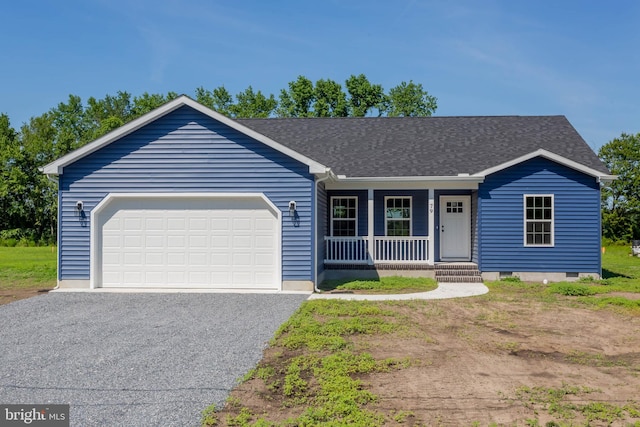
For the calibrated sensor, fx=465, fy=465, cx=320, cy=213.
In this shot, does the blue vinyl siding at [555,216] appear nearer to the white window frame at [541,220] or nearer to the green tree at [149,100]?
the white window frame at [541,220]

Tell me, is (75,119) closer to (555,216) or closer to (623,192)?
(555,216)

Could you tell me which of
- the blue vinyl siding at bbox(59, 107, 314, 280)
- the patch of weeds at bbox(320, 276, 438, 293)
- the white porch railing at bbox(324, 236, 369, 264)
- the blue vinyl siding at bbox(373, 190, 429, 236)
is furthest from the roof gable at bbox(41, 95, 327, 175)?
the blue vinyl siding at bbox(373, 190, 429, 236)

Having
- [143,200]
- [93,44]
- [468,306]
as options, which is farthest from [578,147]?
[93,44]

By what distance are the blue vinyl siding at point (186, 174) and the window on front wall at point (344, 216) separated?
3.48 m

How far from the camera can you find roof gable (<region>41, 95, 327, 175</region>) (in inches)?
449

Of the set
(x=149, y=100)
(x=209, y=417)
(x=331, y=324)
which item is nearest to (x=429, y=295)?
(x=331, y=324)

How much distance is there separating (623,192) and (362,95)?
21.4 m

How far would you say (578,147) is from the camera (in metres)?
15.1

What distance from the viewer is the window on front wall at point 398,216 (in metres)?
15.0

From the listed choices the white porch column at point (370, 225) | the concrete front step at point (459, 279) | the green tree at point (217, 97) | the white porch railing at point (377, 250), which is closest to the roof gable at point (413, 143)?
the white porch column at point (370, 225)

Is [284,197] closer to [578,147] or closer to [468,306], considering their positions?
[468,306]

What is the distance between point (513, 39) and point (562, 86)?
1079cm

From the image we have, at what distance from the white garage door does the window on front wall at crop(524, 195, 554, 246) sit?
740 centimetres

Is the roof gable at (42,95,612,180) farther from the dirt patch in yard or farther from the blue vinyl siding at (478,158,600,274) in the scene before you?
the dirt patch in yard
